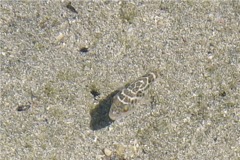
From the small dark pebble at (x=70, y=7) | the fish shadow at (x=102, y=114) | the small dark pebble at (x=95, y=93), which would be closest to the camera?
the fish shadow at (x=102, y=114)

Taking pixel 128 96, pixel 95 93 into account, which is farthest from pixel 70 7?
pixel 128 96

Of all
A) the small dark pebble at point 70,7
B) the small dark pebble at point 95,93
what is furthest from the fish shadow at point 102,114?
the small dark pebble at point 70,7

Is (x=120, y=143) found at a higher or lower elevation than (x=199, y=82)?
lower

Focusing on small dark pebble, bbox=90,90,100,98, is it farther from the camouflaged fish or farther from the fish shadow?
the camouflaged fish

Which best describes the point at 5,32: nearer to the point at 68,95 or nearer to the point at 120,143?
the point at 68,95

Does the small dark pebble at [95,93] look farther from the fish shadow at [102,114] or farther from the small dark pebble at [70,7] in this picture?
the small dark pebble at [70,7]

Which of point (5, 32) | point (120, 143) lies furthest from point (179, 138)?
point (5, 32)

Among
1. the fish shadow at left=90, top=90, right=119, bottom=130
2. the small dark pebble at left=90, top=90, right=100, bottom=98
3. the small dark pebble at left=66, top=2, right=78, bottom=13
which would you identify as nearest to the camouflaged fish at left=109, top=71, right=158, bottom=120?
the fish shadow at left=90, top=90, right=119, bottom=130

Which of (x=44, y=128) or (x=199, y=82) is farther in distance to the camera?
(x=199, y=82)
